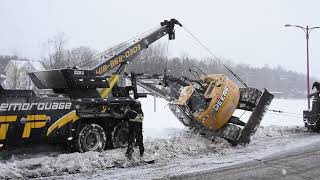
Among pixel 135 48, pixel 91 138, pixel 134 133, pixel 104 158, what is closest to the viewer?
pixel 104 158

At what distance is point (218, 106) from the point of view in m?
13.1

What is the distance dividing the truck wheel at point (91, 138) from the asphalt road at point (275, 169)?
3.14 m

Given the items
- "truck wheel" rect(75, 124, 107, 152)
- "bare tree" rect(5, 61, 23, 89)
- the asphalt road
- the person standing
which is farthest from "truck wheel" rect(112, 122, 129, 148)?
"bare tree" rect(5, 61, 23, 89)

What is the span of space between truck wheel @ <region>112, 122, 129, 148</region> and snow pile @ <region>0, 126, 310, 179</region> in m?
0.44

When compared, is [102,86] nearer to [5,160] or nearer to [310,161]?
[5,160]

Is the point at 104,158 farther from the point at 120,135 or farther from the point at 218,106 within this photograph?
the point at 218,106

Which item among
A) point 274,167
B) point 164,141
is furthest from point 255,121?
point 274,167

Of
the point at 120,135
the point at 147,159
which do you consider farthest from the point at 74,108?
the point at 147,159

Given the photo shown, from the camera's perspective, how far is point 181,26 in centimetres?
1451

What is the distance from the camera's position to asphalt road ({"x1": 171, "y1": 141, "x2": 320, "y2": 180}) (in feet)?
28.2

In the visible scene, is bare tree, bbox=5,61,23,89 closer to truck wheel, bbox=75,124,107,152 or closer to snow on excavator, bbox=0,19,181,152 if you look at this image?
snow on excavator, bbox=0,19,181,152

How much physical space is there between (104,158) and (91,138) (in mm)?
1310

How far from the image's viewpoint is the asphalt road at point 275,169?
859 cm

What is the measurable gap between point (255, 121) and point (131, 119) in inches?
167
